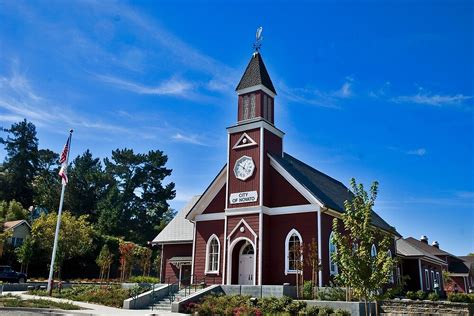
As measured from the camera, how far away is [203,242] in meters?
27.1

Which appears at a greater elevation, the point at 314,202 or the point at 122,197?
the point at 122,197

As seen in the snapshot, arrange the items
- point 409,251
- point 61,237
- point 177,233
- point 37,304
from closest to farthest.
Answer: point 37,304
point 177,233
point 61,237
point 409,251

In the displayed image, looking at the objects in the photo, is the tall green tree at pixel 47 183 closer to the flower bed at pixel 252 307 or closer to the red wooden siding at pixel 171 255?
the red wooden siding at pixel 171 255

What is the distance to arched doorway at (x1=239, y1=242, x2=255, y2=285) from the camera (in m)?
24.7

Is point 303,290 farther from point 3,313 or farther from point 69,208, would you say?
point 69,208

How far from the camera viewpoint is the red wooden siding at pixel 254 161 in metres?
25.1

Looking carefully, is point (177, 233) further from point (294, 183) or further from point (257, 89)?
point (257, 89)

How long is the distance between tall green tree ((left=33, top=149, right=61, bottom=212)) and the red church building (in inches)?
1627

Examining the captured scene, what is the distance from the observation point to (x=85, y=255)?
47750 millimetres

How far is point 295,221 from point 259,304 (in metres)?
6.24

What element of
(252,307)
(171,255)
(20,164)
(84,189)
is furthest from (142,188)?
(252,307)

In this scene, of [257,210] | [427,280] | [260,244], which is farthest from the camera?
[427,280]

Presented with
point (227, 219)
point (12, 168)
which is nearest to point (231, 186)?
point (227, 219)

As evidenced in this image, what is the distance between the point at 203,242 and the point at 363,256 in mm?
15282
